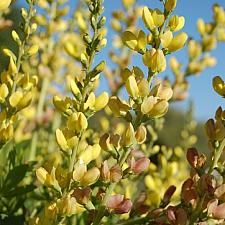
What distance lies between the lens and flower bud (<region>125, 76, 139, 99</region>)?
883mm

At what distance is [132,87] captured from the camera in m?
0.88

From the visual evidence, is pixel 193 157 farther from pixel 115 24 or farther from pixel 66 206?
pixel 115 24

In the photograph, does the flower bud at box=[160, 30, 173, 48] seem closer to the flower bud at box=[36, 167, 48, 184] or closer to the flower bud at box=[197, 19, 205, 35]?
the flower bud at box=[36, 167, 48, 184]

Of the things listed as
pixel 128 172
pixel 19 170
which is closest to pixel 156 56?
pixel 128 172

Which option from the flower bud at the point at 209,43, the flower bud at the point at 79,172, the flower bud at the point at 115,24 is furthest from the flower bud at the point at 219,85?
the flower bud at the point at 115,24

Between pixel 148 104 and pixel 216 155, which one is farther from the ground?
pixel 148 104

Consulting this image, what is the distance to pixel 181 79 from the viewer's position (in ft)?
7.93

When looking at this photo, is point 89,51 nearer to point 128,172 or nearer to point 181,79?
point 128,172

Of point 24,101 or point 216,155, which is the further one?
point 24,101

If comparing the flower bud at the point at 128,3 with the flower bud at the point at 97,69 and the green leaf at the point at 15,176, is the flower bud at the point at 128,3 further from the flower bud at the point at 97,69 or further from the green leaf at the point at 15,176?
the flower bud at the point at 97,69

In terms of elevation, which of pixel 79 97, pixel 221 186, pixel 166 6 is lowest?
pixel 221 186

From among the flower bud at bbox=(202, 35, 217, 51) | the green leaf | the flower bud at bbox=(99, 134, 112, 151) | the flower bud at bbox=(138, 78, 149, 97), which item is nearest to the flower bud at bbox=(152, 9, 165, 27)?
the flower bud at bbox=(138, 78, 149, 97)

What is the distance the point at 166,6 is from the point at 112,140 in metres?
0.26

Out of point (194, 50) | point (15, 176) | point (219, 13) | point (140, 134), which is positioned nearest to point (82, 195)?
point (140, 134)
